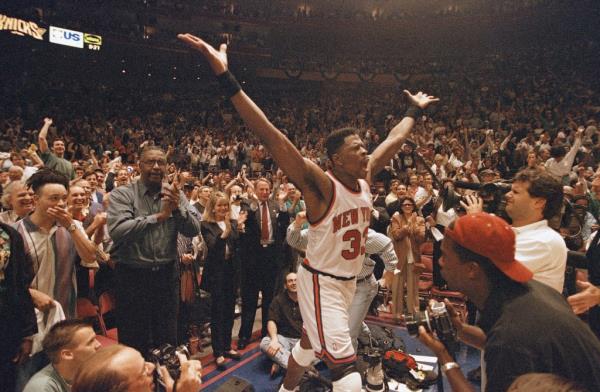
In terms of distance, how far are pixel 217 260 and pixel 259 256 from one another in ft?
2.19

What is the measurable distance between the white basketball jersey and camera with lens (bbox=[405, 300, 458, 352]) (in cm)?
87

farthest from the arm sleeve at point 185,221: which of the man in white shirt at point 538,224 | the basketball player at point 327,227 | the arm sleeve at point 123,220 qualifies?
the man in white shirt at point 538,224

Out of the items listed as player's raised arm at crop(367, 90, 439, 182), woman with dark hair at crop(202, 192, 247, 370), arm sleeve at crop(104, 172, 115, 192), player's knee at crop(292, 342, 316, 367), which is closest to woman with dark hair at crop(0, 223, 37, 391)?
player's knee at crop(292, 342, 316, 367)

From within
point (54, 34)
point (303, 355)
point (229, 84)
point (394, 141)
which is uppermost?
point (54, 34)

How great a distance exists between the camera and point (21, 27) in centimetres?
1775

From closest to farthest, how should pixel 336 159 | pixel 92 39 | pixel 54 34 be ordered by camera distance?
pixel 336 159, pixel 54 34, pixel 92 39

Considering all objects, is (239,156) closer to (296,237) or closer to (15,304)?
(296,237)

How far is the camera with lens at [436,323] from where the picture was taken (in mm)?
1896

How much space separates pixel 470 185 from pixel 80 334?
283 centimetres

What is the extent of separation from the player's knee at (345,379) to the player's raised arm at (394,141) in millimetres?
1428

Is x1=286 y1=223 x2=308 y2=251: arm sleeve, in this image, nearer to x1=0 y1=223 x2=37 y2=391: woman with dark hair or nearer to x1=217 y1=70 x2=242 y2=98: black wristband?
x1=217 y1=70 x2=242 y2=98: black wristband

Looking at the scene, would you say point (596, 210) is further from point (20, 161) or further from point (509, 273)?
point (20, 161)

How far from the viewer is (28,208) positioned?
312cm

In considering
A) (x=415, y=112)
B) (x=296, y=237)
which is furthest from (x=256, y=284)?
(x=415, y=112)
